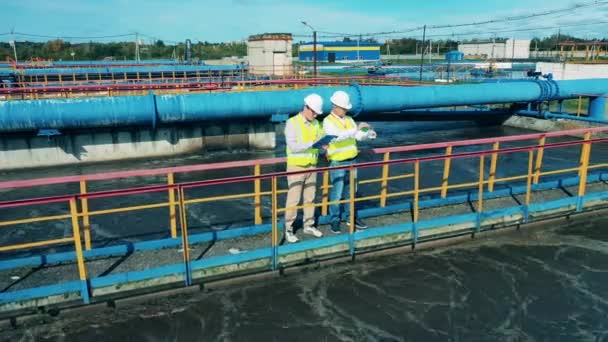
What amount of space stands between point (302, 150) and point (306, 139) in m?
0.14

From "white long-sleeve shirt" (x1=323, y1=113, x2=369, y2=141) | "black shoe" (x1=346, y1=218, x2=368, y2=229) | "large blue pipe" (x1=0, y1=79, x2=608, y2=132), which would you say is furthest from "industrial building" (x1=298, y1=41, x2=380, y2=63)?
"white long-sleeve shirt" (x1=323, y1=113, x2=369, y2=141)

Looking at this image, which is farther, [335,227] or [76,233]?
[335,227]

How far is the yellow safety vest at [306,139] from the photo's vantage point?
5559 mm

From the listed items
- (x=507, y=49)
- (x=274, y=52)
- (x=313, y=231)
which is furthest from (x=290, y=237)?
(x=507, y=49)

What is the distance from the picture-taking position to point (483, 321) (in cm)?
517

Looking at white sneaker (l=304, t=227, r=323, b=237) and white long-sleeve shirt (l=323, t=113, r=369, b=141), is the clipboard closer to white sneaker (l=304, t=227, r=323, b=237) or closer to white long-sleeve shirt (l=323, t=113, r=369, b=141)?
white long-sleeve shirt (l=323, t=113, r=369, b=141)

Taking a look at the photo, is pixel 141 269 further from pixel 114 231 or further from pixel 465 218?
pixel 465 218

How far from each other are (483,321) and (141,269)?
3780 mm

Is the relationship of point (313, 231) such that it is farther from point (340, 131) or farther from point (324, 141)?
point (340, 131)

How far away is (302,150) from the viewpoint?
18.4 feet

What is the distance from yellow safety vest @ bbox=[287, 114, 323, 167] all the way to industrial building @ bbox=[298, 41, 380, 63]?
205 feet

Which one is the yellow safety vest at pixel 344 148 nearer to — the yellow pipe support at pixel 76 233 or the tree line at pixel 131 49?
the yellow pipe support at pixel 76 233

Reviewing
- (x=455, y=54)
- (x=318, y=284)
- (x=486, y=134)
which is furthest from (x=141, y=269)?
(x=455, y=54)

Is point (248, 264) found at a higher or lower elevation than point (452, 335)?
higher
